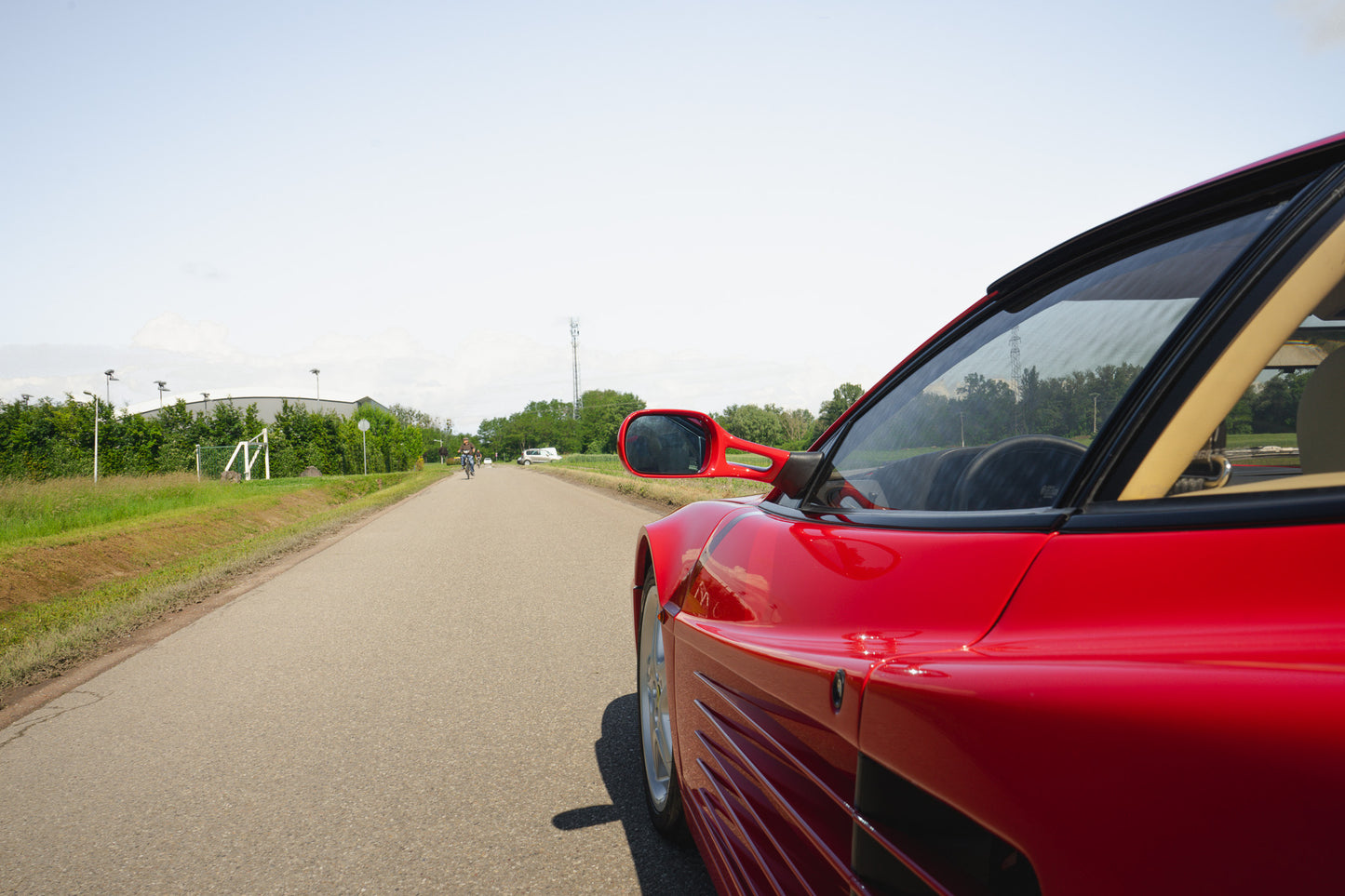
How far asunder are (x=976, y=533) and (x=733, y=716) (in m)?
0.84

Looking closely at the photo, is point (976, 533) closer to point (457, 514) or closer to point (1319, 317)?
point (1319, 317)

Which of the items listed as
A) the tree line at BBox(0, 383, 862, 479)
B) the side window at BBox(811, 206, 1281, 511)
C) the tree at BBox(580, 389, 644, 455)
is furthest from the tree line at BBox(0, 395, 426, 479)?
the tree at BBox(580, 389, 644, 455)

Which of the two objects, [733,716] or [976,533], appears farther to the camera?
[733,716]

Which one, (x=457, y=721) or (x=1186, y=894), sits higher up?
(x=1186, y=894)

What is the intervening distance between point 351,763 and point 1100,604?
355 centimetres

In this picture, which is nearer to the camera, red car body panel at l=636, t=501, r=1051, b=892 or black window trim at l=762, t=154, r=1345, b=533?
black window trim at l=762, t=154, r=1345, b=533

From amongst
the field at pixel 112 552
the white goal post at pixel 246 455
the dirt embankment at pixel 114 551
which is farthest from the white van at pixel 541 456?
the dirt embankment at pixel 114 551

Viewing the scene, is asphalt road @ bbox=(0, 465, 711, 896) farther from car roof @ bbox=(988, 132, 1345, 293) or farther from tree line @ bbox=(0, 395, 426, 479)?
tree line @ bbox=(0, 395, 426, 479)

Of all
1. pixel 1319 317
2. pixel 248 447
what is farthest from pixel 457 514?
pixel 248 447

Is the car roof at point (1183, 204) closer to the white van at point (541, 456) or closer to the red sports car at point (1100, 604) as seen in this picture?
the red sports car at point (1100, 604)

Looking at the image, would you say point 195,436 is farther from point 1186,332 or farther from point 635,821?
point 1186,332

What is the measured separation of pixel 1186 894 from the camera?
28.9 inches

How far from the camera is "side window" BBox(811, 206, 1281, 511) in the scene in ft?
3.84

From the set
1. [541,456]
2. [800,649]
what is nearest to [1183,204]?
[800,649]
